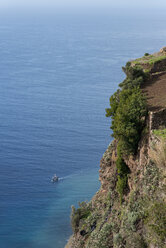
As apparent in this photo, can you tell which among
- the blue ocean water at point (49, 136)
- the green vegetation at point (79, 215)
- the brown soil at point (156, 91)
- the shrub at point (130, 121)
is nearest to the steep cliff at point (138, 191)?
the brown soil at point (156, 91)

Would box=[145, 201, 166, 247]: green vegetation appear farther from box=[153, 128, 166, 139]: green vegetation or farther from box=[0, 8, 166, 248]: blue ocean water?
box=[0, 8, 166, 248]: blue ocean water

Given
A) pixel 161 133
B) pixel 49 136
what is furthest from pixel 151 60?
pixel 49 136

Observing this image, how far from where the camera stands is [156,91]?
119 feet

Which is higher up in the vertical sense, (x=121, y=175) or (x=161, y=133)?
(x=121, y=175)

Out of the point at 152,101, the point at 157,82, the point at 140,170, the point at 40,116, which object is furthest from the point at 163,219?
the point at 40,116

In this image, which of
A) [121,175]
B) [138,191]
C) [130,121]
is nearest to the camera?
[138,191]

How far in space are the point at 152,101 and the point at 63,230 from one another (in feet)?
98.3

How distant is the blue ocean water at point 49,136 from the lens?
5953 cm

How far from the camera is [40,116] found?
98875 millimetres

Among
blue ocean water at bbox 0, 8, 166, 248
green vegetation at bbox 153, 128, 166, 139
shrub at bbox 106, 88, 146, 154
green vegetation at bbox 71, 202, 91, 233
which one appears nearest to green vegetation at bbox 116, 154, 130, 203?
shrub at bbox 106, 88, 146, 154

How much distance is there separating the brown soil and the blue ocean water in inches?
1085

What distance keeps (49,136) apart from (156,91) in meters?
52.9

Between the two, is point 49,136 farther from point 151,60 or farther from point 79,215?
point 151,60

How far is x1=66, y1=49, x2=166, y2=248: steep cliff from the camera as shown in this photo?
27.3 meters
